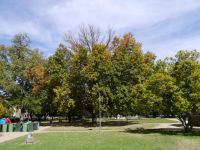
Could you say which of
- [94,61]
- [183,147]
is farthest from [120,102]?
[183,147]

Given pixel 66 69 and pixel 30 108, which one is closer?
pixel 66 69

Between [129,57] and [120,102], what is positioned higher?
[129,57]

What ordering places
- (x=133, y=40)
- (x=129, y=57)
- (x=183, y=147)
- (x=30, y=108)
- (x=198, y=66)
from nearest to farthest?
(x=183, y=147), (x=198, y=66), (x=129, y=57), (x=133, y=40), (x=30, y=108)

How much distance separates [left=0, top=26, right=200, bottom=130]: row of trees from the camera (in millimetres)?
25328

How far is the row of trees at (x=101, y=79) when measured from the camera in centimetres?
2533

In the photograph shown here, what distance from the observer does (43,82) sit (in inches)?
1770

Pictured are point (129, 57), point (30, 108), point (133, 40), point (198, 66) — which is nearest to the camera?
point (198, 66)

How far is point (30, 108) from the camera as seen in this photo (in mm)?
46812

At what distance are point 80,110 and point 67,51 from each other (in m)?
8.56

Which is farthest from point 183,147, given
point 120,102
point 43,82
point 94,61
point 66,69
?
point 43,82

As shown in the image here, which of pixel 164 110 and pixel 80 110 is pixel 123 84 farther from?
pixel 164 110

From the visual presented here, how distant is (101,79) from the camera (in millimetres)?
38000

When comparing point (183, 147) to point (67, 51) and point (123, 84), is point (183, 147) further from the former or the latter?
point (67, 51)

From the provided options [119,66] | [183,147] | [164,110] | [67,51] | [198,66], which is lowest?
[183,147]
